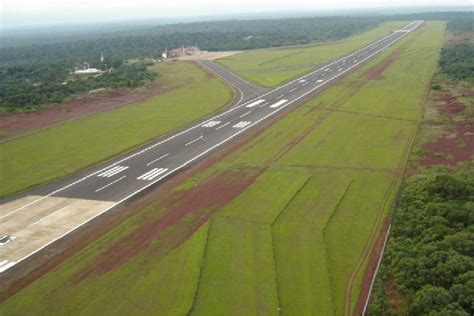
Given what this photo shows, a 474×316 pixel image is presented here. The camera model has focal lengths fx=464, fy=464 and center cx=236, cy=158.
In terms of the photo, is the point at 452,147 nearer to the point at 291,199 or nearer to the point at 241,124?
the point at 291,199

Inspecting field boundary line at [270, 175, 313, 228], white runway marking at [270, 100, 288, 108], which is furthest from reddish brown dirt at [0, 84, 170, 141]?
field boundary line at [270, 175, 313, 228]

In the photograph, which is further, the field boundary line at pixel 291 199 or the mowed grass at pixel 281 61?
the mowed grass at pixel 281 61

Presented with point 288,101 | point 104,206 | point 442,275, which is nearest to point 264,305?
point 442,275

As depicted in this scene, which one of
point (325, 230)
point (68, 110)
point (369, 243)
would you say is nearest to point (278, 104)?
point (68, 110)

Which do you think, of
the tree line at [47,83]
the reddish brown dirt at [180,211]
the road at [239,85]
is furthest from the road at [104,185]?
the tree line at [47,83]

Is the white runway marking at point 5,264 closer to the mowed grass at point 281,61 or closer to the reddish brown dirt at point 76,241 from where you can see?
the reddish brown dirt at point 76,241
